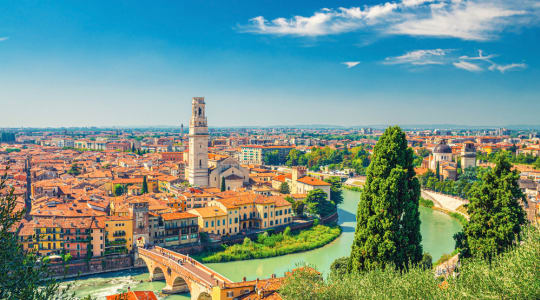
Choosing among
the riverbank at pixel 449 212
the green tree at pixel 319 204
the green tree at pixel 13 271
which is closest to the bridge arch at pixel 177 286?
the green tree at pixel 13 271

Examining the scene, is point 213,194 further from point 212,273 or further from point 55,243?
point 212,273

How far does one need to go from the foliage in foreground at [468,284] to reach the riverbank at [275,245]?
42.0ft

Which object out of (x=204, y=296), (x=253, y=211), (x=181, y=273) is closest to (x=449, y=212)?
(x=253, y=211)

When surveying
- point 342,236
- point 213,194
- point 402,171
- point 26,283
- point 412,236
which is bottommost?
point 342,236

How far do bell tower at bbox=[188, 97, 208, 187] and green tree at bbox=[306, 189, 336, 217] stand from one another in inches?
410

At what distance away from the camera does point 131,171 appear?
4047cm

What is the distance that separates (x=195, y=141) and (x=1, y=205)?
93.1ft

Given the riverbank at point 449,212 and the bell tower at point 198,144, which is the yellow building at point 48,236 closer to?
the bell tower at point 198,144

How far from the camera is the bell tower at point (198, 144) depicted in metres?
33.8

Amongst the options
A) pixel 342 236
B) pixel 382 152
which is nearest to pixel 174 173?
pixel 342 236

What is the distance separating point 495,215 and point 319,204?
17.9 metres

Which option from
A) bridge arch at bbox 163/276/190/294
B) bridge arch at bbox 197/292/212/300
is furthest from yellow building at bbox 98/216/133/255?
bridge arch at bbox 197/292/212/300

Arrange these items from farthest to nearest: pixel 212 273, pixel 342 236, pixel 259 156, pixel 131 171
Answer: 1. pixel 259 156
2. pixel 131 171
3. pixel 342 236
4. pixel 212 273

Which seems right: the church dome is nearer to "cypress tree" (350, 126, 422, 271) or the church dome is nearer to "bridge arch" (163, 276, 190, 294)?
"bridge arch" (163, 276, 190, 294)
